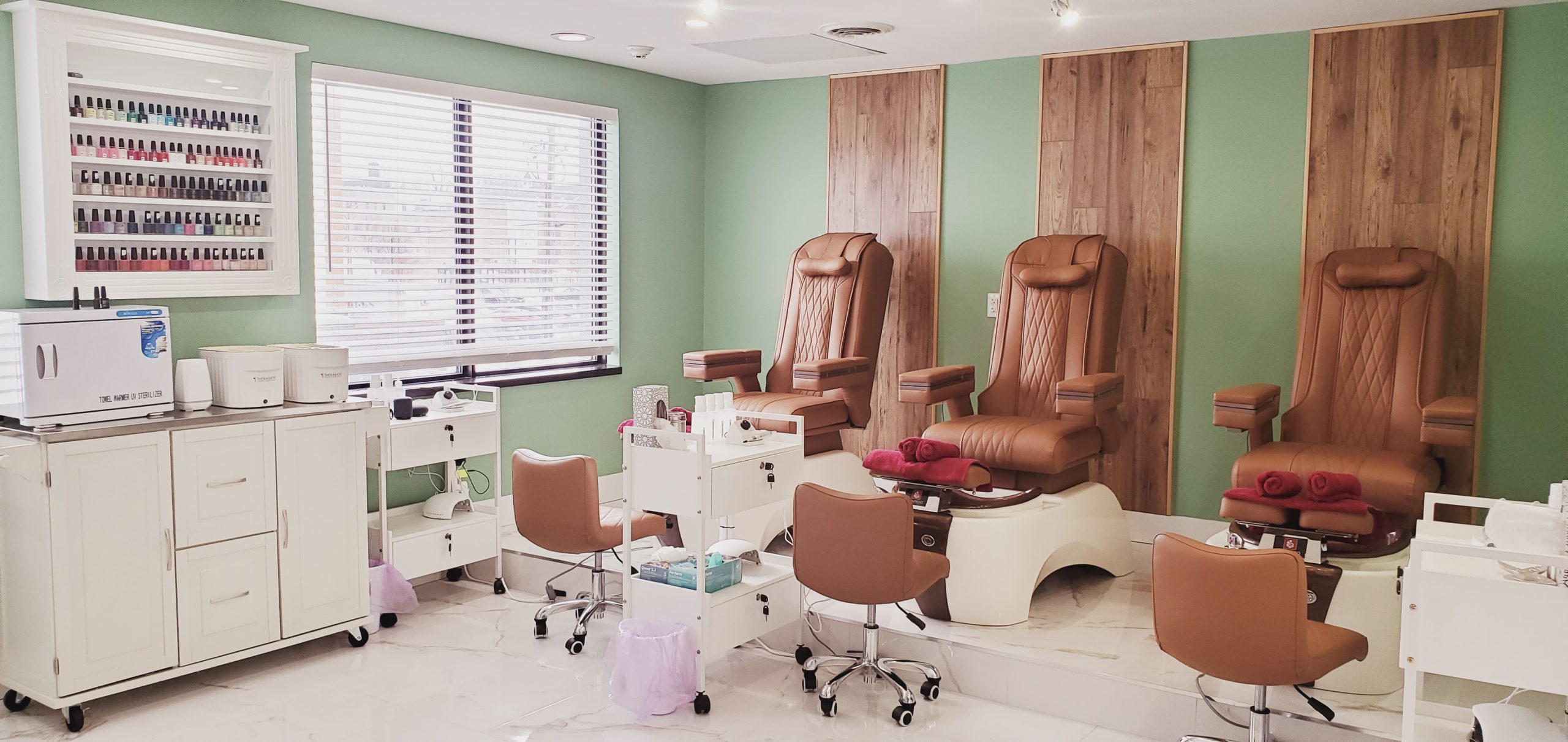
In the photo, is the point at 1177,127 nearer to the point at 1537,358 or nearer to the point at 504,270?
the point at 1537,358

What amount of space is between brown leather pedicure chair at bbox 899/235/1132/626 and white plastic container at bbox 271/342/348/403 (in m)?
2.21

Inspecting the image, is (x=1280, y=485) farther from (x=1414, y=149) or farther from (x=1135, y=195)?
(x=1135, y=195)

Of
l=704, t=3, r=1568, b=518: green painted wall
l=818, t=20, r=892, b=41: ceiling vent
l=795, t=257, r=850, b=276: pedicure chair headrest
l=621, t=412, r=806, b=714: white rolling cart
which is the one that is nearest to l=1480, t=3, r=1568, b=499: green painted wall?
l=704, t=3, r=1568, b=518: green painted wall

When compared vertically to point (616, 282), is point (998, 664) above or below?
below

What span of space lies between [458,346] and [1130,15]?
3439mm

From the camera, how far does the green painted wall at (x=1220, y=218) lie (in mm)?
4496

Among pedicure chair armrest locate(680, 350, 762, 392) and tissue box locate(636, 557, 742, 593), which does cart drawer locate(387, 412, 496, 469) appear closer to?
pedicure chair armrest locate(680, 350, 762, 392)

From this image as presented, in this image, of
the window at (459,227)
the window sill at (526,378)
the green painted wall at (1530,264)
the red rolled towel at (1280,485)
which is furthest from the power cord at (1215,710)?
the window at (459,227)

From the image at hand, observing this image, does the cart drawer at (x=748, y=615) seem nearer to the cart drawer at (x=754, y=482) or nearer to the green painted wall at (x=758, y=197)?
the cart drawer at (x=754, y=482)

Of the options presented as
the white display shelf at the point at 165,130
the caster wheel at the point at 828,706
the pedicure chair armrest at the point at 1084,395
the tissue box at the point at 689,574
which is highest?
the white display shelf at the point at 165,130

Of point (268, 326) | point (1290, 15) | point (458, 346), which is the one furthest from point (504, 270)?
point (1290, 15)

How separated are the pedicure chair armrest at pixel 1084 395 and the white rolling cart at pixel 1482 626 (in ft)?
6.12

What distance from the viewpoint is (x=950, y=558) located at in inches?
165

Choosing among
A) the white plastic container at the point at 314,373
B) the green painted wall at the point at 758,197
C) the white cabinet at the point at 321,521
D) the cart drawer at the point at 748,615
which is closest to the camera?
the cart drawer at the point at 748,615
